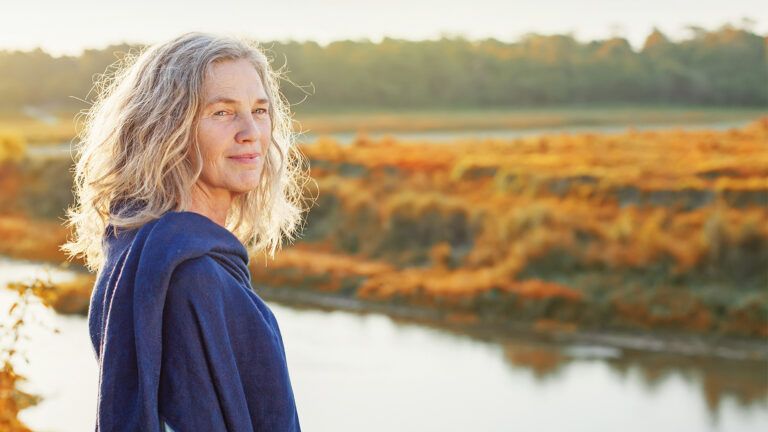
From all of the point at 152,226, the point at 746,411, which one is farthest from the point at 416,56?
the point at 152,226

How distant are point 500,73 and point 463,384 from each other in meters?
11.2

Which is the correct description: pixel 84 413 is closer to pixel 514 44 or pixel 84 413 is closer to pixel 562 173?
pixel 562 173

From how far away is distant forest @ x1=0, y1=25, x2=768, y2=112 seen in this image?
16.3m

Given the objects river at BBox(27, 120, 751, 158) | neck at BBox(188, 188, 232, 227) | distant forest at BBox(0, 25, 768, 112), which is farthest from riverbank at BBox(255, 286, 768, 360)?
neck at BBox(188, 188, 232, 227)

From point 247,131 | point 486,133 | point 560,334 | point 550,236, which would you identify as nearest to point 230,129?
point 247,131

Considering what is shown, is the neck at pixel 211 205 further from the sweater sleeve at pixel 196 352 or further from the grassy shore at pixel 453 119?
the grassy shore at pixel 453 119

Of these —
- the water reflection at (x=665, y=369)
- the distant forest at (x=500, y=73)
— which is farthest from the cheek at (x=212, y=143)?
the distant forest at (x=500, y=73)

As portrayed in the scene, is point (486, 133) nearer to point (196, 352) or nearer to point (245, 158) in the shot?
point (245, 158)

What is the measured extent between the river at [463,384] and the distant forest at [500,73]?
802 cm

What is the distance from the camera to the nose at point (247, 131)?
113cm

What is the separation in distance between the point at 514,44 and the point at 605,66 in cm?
183

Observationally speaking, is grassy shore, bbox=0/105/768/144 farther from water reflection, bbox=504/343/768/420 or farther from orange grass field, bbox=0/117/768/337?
water reflection, bbox=504/343/768/420

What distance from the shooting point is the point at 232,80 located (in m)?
1.12

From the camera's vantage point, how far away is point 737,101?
1673 cm
